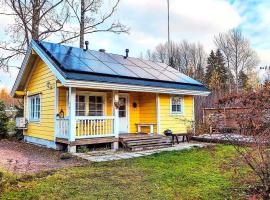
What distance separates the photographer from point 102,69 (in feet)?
36.0

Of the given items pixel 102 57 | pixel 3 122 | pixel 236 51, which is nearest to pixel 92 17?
pixel 102 57

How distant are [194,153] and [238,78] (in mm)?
31929

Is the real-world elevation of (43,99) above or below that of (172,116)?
above

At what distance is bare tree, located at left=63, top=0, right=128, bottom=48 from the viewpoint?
72.2 feet

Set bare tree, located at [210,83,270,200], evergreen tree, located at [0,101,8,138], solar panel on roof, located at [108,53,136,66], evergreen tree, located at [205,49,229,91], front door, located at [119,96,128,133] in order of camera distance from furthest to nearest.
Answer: evergreen tree, located at [205,49,229,91] → evergreen tree, located at [0,101,8,138] → solar panel on roof, located at [108,53,136,66] → front door, located at [119,96,128,133] → bare tree, located at [210,83,270,200]

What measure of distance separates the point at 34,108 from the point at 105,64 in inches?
177

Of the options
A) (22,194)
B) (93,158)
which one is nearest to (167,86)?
(93,158)

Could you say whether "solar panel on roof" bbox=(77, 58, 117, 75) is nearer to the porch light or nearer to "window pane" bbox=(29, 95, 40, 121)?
the porch light

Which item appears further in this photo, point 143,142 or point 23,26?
point 23,26

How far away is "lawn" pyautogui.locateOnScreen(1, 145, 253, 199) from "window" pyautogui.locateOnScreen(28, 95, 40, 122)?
6.55 m

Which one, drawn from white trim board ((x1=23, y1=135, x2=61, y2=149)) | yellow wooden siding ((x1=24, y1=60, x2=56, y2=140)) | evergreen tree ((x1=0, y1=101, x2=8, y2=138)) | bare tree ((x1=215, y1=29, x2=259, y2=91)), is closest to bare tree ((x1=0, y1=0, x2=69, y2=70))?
evergreen tree ((x1=0, y1=101, x2=8, y2=138))

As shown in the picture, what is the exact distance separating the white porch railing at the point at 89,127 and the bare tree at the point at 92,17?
1290cm

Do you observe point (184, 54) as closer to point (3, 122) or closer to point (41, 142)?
point (3, 122)

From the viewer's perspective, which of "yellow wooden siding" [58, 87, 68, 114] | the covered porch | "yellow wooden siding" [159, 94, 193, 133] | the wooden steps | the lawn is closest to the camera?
the lawn
